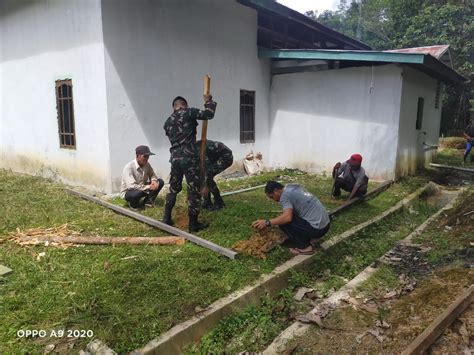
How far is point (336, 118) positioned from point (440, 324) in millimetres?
7677

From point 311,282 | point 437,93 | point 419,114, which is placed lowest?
point 311,282

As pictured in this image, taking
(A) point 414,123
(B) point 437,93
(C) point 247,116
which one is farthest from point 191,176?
(B) point 437,93

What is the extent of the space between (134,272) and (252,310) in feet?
4.47

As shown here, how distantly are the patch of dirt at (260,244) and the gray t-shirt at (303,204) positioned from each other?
564 millimetres

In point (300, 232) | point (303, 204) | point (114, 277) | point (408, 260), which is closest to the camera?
point (114, 277)

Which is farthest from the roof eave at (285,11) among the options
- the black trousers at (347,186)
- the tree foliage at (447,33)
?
the tree foliage at (447,33)

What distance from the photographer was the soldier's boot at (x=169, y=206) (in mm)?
5230

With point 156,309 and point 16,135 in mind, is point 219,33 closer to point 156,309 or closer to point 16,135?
point 16,135

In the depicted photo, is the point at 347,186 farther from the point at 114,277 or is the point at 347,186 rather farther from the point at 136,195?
the point at 114,277

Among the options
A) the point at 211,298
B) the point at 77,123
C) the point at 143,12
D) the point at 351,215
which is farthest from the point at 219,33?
the point at 211,298

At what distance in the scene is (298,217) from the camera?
4.47 meters

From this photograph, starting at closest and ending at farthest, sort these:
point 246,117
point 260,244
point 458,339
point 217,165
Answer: point 458,339 → point 260,244 → point 217,165 → point 246,117

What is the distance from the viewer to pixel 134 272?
3.84 metres

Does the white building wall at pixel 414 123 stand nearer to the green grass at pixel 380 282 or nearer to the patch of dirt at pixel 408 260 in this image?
the patch of dirt at pixel 408 260
